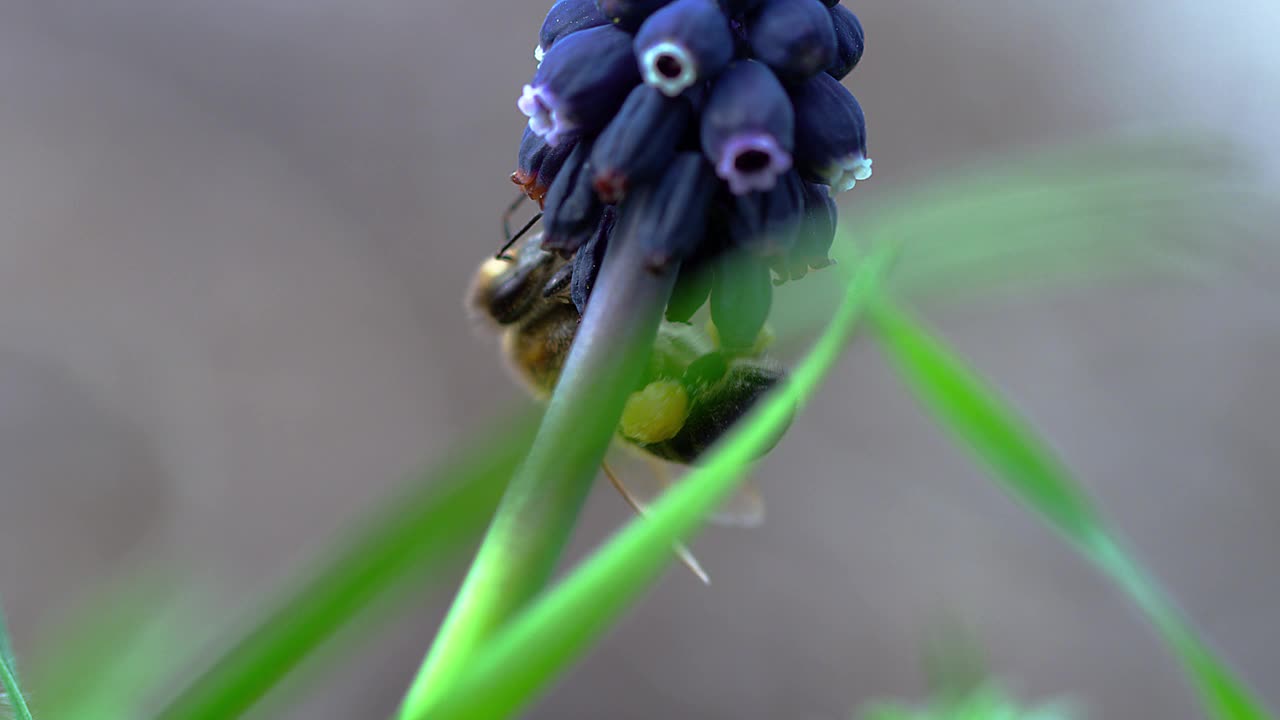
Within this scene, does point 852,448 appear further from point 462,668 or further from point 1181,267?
point 462,668

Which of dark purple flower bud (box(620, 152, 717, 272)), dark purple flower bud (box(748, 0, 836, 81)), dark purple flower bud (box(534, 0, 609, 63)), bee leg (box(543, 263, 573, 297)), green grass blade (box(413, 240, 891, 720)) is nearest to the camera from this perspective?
green grass blade (box(413, 240, 891, 720))

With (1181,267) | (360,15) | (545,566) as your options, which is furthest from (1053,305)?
(545,566)

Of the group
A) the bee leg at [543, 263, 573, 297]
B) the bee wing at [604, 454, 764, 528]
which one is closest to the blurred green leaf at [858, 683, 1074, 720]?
the bee wing at [604, 454, 764, 528]

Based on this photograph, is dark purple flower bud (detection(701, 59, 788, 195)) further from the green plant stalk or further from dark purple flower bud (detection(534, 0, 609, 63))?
the green plant stalk

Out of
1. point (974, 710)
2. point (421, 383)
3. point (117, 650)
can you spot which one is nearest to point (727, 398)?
point (974, 710)

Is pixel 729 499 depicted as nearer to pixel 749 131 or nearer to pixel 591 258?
pixel 591 258

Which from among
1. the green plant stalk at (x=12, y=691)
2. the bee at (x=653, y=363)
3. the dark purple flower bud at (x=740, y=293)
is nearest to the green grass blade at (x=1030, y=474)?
the dark purple flower bud at (x=740, y=293)
